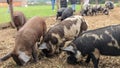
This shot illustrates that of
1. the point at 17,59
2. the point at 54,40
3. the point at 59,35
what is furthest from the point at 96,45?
the point at 17,59

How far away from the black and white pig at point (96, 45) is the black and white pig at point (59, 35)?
2.96 feet

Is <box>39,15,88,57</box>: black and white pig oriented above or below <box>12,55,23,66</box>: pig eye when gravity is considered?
above

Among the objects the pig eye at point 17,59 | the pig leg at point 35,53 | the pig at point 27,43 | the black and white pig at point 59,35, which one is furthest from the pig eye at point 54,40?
the pig eye at point 17,59

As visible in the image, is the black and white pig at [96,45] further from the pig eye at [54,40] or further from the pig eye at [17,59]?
the pig eye at [17,59]

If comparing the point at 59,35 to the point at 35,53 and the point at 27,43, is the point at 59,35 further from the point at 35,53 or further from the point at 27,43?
the point at 27,43

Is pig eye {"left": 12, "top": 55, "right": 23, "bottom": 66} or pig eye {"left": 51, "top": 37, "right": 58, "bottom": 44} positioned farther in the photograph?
pig eye {"left": 51, "top": 37, "right": 58, "bottom": 44}

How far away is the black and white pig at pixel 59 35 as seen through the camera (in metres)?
8.03

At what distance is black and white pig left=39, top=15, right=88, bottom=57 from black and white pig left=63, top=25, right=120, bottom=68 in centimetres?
90

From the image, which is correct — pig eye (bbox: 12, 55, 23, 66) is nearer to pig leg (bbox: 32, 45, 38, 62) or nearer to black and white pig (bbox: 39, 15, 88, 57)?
pig leg (bbox: 32, 45, 38, 62)

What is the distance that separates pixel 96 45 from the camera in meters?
7.06

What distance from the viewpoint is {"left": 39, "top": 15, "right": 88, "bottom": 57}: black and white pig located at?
8.03 meters

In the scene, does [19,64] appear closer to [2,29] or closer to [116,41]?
[116,41]

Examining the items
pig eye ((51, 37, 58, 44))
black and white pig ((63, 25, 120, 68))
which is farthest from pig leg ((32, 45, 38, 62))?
black and white pig ((63, 25, 120, 68))

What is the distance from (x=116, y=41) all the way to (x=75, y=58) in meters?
0.99
